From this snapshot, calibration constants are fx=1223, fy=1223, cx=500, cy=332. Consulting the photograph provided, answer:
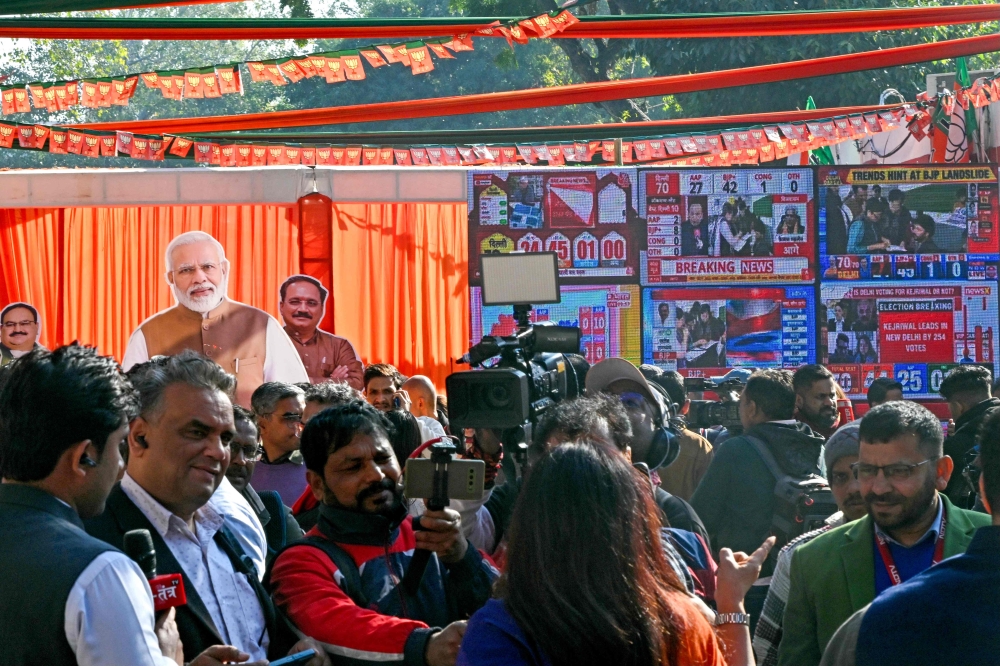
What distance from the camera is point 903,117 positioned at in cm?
1014

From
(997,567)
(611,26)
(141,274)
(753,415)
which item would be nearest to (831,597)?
(997,567)

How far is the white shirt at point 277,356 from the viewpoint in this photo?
8383 millimetres

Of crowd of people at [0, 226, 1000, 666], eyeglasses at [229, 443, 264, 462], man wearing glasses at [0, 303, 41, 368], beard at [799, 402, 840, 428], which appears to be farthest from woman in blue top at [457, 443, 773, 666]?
man wearing glasses at [0, 303, 41, 368]

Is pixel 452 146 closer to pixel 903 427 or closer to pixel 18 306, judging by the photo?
pixel 18 306

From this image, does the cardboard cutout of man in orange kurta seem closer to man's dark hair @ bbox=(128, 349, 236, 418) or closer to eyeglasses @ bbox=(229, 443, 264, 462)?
eyeglasses @ bbox=(229, 443, 264, 462)

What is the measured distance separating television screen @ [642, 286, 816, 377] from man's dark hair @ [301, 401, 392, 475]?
5377 millimetres

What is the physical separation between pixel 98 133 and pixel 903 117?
6565 millimetres

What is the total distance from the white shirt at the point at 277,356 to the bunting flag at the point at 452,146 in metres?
1.84

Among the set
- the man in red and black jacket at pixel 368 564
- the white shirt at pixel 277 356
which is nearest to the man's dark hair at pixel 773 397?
the man in red and black jacket at pixel 368 564

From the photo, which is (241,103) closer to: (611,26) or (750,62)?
(750,62)

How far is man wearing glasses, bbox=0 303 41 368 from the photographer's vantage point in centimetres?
812

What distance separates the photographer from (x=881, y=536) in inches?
122

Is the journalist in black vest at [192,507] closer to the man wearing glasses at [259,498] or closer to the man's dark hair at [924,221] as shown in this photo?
the man wearing glasses at [259,498]

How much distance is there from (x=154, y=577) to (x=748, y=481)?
2983mm
